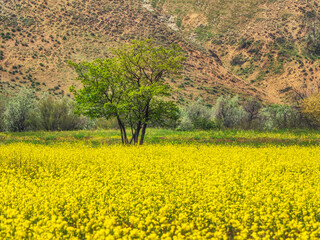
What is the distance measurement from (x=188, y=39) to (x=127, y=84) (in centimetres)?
7114

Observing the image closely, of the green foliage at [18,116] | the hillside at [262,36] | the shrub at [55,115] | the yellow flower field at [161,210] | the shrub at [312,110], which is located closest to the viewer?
the yellow flower field at [161,210]

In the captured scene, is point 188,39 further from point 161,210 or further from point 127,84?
point 161,210

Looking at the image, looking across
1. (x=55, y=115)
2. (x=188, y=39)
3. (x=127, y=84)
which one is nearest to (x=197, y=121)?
(x=55, y=115)

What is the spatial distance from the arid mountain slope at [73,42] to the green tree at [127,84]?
3127 centimetres

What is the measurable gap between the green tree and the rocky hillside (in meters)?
34.5

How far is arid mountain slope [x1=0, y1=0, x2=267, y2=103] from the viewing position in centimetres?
5616

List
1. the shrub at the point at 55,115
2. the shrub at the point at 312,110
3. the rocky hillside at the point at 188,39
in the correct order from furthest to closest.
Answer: the rocky hillside at the point at 188,39 < the shrub at the point at 55,115 < the shrub at the point at 312,110

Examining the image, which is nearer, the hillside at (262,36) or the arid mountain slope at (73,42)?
the arid mountain slope at (73,42)

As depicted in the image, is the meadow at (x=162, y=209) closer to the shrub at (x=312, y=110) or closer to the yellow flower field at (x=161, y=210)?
the yellow flower field at (x=161, y=210)

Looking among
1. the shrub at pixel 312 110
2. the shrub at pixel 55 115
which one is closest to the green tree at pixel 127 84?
the shrub at pixel 55 115

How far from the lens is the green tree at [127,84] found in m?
19.9

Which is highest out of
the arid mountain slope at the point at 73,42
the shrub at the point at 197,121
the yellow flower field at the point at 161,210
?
the arid mountain slope at the point at 73,42

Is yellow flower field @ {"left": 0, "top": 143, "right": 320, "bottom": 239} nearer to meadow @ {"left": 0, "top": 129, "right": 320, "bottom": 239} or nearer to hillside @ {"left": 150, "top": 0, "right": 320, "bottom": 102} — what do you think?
meadow @ {"left": 0, "top": 129, "right": 320, "bottom": 239}

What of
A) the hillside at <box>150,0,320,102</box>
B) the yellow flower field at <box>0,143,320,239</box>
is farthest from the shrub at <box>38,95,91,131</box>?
the hillside at <box>150,0,320,102</box>
